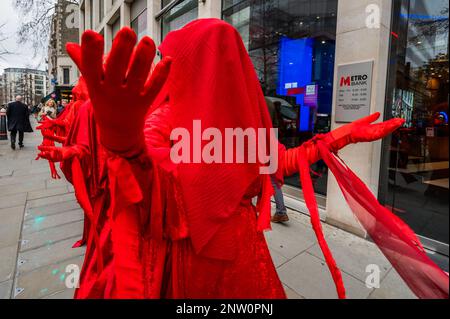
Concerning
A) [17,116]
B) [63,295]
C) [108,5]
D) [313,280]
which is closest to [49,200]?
[63,295]

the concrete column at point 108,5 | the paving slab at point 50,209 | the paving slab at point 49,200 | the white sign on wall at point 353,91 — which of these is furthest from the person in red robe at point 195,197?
the concrete column at point 108,5

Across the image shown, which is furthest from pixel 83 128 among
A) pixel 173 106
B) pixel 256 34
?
pixel 256 34

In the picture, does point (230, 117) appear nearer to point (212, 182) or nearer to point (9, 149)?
point (212, 182)

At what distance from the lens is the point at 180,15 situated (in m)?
7.66

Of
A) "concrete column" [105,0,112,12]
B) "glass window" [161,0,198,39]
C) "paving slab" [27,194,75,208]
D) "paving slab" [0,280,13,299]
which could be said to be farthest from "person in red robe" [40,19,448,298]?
"concrete column" [105,0,112,12]

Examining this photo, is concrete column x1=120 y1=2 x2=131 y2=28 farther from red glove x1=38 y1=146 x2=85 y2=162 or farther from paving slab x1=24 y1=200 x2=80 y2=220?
red glove x1=38 y1=146 x2=85 y2=162

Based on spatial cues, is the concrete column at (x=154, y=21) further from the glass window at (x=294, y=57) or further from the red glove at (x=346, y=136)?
the red glove at (x=346, y=136)

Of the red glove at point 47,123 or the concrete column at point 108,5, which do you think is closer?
the red glove at point 47,123

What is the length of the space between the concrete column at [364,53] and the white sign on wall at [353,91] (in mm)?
67

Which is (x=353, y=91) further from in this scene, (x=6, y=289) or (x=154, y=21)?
(x=154, y=21)

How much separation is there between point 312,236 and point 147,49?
11.3ft

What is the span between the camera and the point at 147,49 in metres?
0.66

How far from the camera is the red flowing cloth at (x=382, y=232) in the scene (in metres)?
1.11

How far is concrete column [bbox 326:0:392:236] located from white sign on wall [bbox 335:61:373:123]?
0.07 meters
